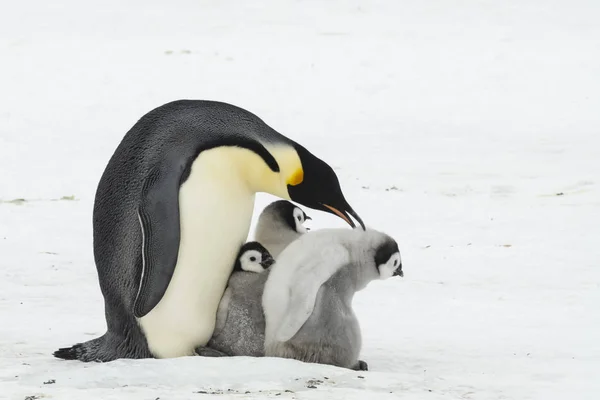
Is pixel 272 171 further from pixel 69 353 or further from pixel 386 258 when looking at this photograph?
pixel 69 353

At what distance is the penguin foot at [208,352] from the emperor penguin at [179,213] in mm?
22

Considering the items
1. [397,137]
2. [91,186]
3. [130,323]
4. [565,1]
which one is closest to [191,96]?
[397,137]

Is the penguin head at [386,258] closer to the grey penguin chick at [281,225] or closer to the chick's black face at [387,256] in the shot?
the chick's black face at [387,256]

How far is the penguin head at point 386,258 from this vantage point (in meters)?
3.69

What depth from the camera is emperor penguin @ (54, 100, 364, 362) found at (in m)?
3.47

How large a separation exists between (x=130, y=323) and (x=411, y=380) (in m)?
0.94

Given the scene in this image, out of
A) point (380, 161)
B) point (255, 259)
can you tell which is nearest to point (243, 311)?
point (255, 259)

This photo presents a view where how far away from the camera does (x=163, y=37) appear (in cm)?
1413

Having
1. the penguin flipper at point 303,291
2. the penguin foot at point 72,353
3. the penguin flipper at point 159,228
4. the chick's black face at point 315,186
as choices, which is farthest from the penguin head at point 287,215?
the penguin foot at point 72,353

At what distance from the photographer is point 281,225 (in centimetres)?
387

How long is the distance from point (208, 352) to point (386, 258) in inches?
26.4

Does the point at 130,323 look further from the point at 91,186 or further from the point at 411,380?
the point at 91,186

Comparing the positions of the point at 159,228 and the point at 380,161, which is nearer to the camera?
the point at 159,228

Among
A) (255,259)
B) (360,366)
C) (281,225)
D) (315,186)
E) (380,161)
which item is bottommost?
(360,366)
